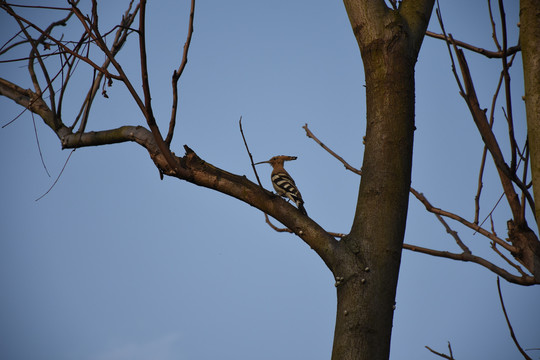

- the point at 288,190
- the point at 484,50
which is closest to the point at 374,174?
the point at 484,50

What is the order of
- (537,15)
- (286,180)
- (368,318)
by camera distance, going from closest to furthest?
(537,15) → (368,318) → (286,180)

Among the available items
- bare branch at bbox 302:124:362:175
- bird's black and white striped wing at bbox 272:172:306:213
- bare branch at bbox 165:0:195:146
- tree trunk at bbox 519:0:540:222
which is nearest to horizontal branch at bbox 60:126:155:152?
bare branch at bbox 165:0:195:146

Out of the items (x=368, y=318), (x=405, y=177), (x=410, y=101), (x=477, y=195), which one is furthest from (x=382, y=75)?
(x=368, y=318)

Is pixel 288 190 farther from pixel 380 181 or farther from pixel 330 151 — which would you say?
pixel 380 181

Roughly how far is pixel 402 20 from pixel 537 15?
54 cm

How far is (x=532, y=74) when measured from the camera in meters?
1.12

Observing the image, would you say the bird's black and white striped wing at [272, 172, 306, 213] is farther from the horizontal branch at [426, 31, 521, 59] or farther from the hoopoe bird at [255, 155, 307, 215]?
the horizontal branch at [426, 31, 521, 59]

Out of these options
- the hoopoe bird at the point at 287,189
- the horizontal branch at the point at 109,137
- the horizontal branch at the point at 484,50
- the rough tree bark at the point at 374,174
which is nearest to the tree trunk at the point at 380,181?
the rough tree bark at the point at 374,174

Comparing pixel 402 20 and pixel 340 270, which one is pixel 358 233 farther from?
pixel 402 20

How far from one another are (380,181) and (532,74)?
504 millimetres

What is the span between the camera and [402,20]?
5.39 feet

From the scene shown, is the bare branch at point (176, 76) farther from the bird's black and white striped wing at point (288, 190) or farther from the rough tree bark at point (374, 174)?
the bird's black and white striped wing at point (288, 190)

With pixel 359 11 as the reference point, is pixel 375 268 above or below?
below

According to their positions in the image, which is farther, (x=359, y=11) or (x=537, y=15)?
(x=359, y=11)
